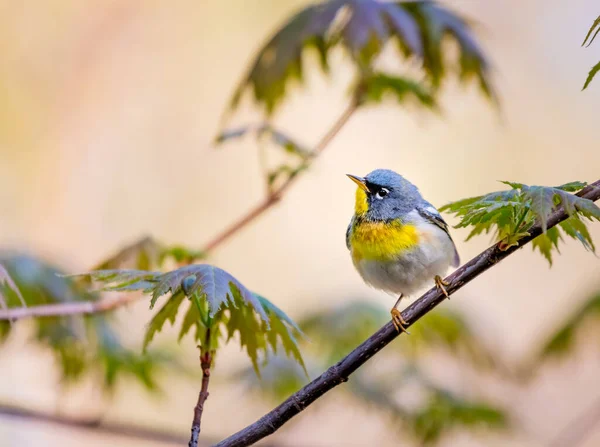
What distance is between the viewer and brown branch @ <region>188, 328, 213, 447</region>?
1.27 m

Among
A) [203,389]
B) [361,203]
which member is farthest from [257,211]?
[203,389]

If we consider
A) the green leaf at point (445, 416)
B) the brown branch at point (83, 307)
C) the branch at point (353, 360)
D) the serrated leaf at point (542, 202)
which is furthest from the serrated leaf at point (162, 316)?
the green leaf at point (445, 416)

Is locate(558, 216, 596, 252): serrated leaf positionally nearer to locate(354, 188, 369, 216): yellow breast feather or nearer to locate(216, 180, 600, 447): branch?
locate(216, 180, 600, 447): branch

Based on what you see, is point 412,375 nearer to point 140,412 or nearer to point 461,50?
point 461,50

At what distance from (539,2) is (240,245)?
140 inches

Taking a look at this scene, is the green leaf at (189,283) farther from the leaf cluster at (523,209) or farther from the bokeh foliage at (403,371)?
the bokeh foliage at (403,371)

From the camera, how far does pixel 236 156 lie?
5.69 meters

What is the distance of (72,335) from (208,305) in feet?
3.79

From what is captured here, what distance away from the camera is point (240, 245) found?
5438 millimetres

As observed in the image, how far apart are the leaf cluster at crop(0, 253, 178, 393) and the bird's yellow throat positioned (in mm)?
910

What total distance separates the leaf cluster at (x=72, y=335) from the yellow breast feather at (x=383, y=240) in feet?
3.00

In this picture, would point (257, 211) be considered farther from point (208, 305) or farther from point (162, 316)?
point (208, 305)

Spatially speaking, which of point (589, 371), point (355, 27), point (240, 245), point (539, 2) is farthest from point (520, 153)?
point (355, 27)

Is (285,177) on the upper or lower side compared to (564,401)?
upper
